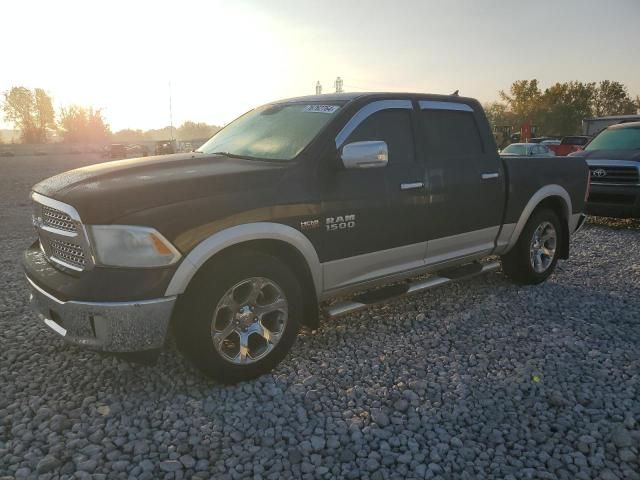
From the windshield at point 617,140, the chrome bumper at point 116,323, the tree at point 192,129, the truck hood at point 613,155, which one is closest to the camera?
the chrome bumper at point 116,323

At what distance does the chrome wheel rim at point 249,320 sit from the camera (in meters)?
3.23

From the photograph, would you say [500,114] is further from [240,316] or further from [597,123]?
[240,316]

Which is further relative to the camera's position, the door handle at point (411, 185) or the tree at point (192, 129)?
the tree at point (192, 129)

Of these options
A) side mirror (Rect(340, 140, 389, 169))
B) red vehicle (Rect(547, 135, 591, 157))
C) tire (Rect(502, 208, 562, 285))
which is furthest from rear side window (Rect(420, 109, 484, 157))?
red vehicle (Rect(547, 135, 591, 157))

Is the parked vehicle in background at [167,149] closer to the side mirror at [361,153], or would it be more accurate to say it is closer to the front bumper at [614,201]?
the front bumper at [614,201]

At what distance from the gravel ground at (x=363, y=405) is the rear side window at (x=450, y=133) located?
1.53 m

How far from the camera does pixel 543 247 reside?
561 centimetres

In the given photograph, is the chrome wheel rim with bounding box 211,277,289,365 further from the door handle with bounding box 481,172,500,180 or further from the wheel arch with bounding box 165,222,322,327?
the door handle with bounding box 481,172,500,180

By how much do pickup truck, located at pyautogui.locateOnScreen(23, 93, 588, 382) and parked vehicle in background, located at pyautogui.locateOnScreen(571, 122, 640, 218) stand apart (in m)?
5.06

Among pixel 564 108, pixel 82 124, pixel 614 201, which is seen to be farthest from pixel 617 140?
pixel 82 124

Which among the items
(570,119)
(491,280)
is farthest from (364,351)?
(570,119)

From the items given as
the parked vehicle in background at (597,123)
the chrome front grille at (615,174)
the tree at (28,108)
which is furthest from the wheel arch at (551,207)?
the tree at (28,108)

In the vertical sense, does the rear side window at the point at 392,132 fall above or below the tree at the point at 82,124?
below

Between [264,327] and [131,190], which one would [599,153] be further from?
[131,190]
